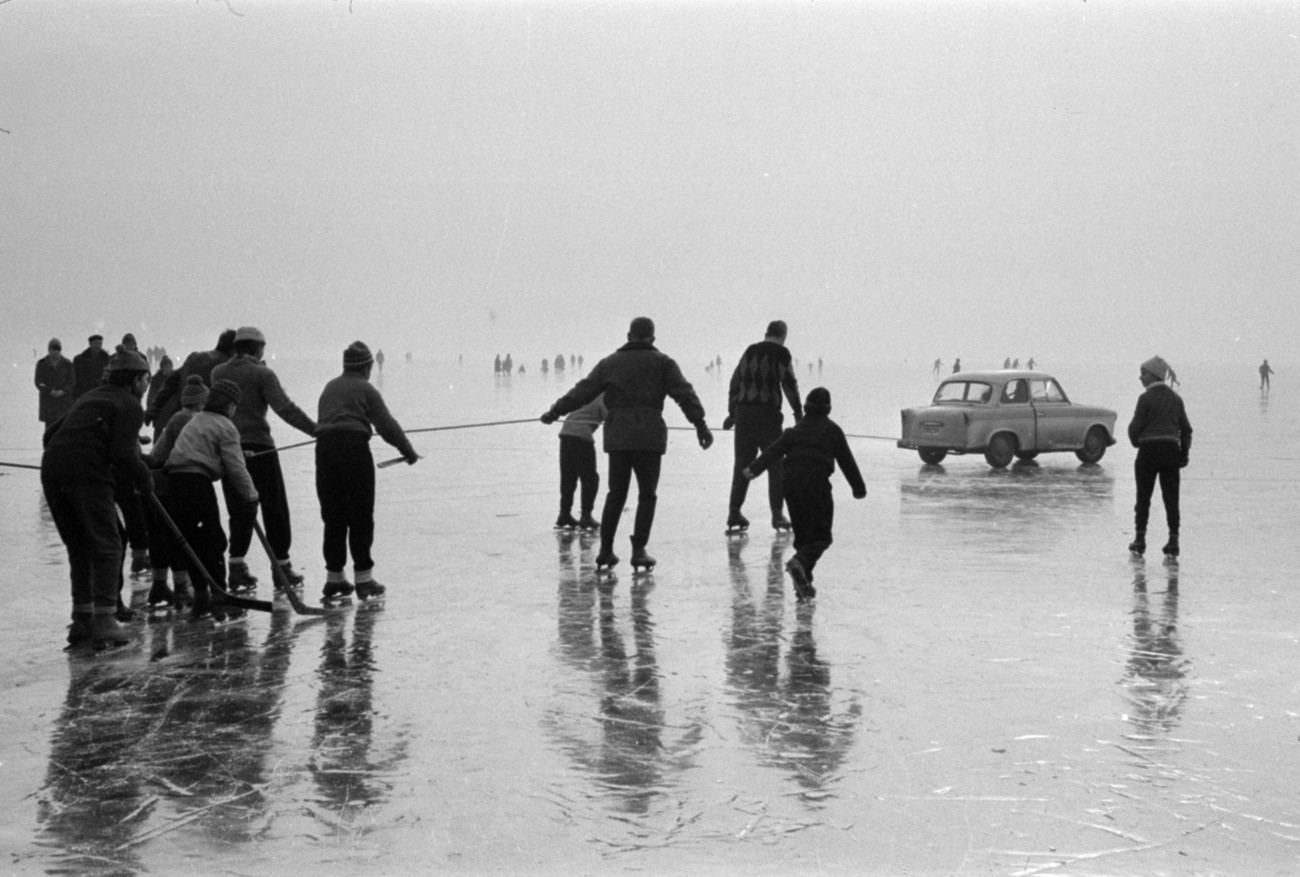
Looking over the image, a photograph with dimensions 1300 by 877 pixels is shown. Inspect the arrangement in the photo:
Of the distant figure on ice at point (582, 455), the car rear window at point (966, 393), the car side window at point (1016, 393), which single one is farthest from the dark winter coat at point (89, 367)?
the car side window at point (1016, 393)

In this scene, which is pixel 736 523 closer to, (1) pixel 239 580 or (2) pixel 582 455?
(2) pixel 582 455

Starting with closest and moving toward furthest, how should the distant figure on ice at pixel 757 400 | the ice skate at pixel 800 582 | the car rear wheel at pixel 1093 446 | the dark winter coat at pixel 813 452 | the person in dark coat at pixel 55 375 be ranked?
the ice skate at pixel 800 582 → the dark winter coat at pixel 813 452 → the distant figure on ice at pixel 757 400 → the person in dark coat at pixel 55 375 → the car rear wheel at pixel 1093 446

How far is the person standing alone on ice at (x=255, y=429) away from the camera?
10.1 m

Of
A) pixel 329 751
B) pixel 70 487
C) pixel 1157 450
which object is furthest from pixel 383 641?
pixel 1157 450

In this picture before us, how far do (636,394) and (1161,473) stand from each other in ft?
14.9

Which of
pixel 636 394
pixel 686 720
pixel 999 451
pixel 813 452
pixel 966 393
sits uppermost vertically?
pixel 636 394

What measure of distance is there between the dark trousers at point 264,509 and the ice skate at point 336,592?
634 millimetres

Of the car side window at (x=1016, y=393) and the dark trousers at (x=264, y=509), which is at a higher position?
the car side window at (x=1016, y=393)

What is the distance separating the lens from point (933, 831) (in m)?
5.02

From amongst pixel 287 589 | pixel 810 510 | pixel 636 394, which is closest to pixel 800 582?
pixel 810 510

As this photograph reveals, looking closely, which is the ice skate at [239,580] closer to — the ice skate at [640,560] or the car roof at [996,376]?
the ice skate at [640,560]

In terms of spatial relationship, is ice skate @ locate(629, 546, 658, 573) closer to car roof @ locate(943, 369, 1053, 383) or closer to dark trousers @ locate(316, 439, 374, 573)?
dark trousers @ locate(316, 439, 374, 573)

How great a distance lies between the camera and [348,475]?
32.8 ft

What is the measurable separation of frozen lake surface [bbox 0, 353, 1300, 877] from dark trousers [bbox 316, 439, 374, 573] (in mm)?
551
